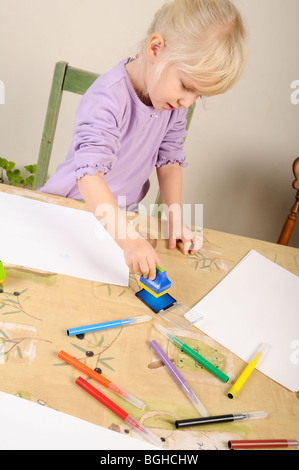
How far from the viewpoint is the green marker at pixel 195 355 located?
55 cm

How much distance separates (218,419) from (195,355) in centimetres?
10

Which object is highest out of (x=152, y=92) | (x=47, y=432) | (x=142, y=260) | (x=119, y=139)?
(x=152, y=92)

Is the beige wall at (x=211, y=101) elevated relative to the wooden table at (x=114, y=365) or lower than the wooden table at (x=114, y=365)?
elevated

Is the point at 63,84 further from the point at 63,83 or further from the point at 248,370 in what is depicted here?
the point at 248,370

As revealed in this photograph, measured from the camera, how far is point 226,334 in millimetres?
627

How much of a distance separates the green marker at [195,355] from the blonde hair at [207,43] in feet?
1.39

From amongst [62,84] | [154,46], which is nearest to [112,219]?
[154,46]

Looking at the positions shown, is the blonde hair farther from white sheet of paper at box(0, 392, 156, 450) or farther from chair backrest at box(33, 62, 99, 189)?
white sheet of paper at box(0, 392, 156, 450)

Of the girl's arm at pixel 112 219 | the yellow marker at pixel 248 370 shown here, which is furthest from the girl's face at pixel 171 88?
the yellow marker at pixel 248 370

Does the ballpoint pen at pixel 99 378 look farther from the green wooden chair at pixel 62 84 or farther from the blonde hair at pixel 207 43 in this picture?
the green wooden chair at pixel 62 84

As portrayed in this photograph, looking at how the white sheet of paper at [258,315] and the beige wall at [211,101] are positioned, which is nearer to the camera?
the white sheet of paper at [258,315]

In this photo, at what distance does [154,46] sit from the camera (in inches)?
28.3

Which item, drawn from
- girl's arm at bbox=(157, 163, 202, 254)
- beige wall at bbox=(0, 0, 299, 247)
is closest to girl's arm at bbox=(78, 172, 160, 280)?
girl's arm at bbox=(157, 163, 202, 254)

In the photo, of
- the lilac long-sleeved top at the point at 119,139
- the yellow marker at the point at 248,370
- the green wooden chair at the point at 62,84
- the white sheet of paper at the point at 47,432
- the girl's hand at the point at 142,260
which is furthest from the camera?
the green wooden chair at the point at 62,84
